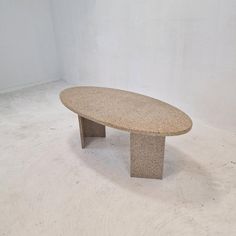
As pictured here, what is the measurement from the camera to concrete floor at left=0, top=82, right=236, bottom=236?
140 cm

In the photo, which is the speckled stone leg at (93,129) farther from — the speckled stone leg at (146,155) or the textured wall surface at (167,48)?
the textured wall surface at (167,48)

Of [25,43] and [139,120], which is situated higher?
[25,43]

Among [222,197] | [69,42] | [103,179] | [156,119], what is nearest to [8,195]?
[103,179]

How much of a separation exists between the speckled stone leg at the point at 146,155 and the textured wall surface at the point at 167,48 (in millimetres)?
1073

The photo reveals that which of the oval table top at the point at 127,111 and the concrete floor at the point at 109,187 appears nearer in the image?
the concrete floor at the point at 109,187

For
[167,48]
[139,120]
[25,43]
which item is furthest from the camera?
[25,43]

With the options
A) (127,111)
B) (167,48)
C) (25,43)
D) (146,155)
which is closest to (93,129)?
Result: (127,111)

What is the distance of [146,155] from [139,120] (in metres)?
0.30

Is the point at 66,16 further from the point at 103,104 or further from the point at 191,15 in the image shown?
the point at 103,104

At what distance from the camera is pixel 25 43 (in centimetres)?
392

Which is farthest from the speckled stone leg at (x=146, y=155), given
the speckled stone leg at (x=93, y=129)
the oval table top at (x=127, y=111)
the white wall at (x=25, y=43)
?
the white wall at (x=25, y=43)

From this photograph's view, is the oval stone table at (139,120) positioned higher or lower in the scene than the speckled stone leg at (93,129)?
higher

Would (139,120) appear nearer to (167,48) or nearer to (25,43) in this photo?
(167,48)

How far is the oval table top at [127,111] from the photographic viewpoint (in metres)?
1.51
